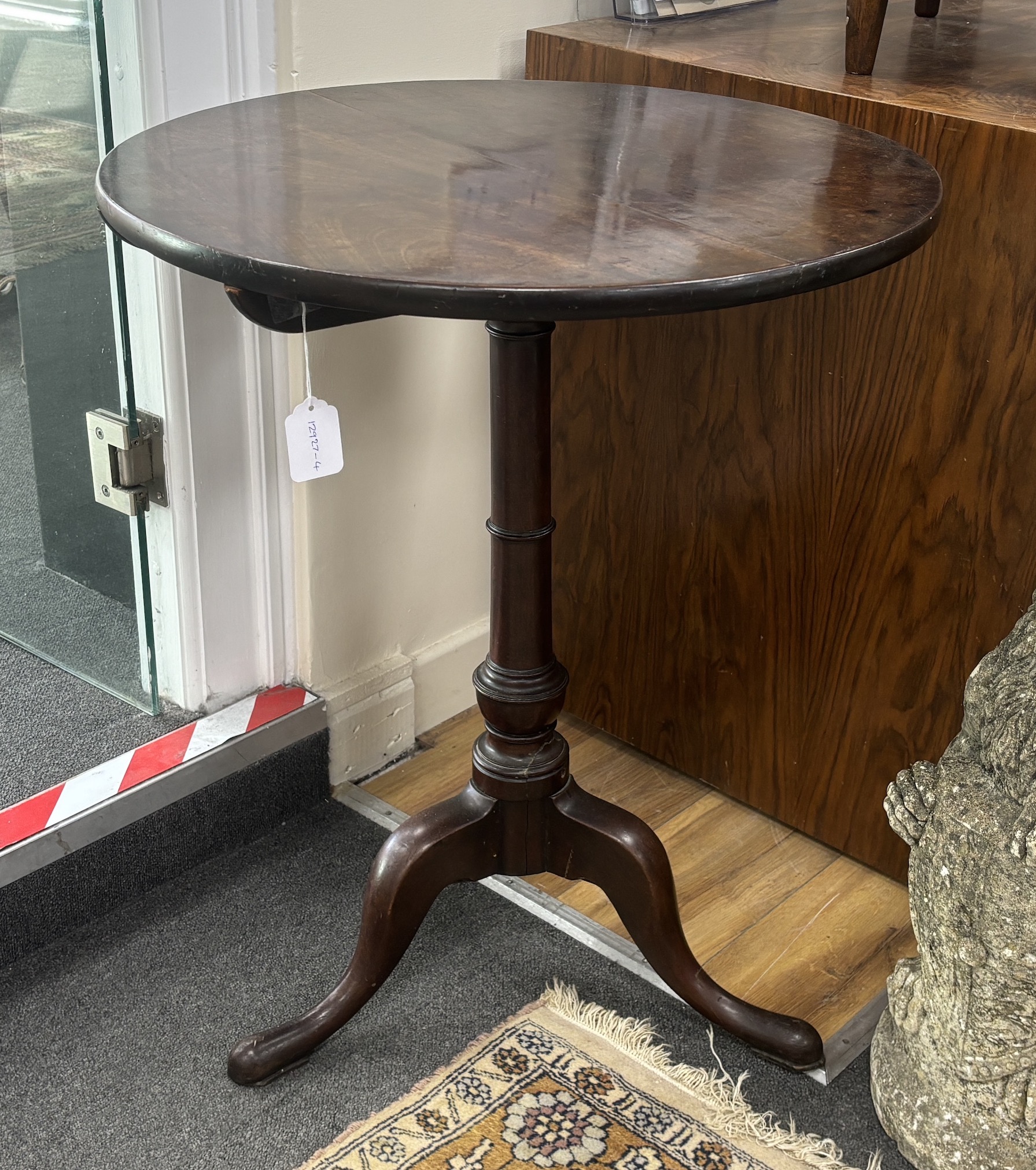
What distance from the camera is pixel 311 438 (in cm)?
115

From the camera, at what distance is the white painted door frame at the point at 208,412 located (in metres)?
1.33

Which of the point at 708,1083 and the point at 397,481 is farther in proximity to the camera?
the point at 397,481

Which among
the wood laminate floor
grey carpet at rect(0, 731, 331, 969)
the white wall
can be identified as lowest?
the wood laminate floor

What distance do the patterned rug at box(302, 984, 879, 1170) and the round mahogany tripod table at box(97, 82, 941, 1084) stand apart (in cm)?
8

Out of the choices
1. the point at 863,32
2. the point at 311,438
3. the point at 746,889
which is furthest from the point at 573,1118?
the point at 863,32

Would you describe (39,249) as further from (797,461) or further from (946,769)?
(946,769)

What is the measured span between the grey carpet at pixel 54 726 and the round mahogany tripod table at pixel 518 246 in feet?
1.41

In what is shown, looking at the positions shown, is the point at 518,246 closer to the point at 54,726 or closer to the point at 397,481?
the point at 397,481

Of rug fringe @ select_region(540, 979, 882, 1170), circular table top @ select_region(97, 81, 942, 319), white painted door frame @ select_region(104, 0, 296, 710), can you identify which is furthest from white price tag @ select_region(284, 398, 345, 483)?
rug fringe @ select_region(540, 979, 882, 1170)

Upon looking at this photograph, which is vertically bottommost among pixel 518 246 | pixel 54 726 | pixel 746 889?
pixel 746 889

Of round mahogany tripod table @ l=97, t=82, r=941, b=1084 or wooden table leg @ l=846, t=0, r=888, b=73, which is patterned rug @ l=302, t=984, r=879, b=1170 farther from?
wooden table leg @ l=846, t=0, r=888, b=73

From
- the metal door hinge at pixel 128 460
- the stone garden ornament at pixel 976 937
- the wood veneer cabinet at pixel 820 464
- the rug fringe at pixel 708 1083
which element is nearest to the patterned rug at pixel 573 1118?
the rug fringe at pixel 708 1083

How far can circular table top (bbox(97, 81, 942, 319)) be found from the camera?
2.81ft

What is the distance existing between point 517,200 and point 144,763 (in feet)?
2.74
